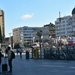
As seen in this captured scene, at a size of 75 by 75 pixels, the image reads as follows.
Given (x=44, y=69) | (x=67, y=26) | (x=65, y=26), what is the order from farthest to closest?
(x=65, y=26) → (x=67, y=26) → (x=44, y=69)

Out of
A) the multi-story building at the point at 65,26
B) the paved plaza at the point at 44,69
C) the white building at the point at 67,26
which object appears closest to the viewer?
the paved plaza at the point at 44,69

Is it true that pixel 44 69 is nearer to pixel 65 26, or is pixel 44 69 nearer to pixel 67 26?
pixel 67 26

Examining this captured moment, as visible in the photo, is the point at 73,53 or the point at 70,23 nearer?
the point at 73,53

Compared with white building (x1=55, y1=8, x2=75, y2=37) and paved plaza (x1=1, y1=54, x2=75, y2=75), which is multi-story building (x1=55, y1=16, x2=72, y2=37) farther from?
paved plaza (x1=1, y1=54, x2=75, y2=75)

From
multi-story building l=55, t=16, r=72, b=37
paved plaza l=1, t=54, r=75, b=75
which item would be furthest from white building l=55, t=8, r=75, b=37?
paved plaza l=1, t=54, r=75, b=75

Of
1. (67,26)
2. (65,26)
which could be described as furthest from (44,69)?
(65,26)

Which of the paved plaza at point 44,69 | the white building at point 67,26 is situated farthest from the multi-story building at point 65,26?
the paved plaza at point 44,69

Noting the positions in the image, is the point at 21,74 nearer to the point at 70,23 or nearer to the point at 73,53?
the point at 73,53

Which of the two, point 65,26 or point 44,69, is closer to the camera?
point 44,69

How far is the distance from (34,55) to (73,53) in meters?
6.48

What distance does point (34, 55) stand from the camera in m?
37.9

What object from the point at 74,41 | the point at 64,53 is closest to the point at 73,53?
the point at 64,53

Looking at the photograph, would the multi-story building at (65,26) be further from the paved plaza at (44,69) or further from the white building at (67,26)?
the paved plaza at (44,69)

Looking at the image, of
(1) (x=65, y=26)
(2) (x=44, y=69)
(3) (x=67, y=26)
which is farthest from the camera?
(1) (x=65, y=26)
